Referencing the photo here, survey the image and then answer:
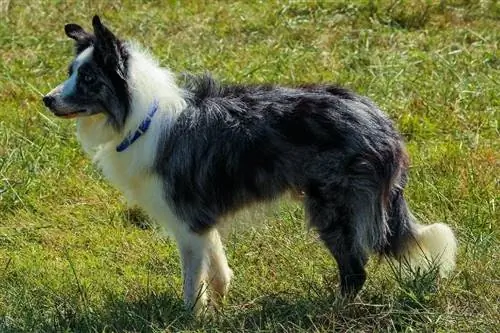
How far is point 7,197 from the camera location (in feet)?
21.9

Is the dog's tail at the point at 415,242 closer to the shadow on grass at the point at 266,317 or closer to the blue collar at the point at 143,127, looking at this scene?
the shadow on grass at the point at 266,317

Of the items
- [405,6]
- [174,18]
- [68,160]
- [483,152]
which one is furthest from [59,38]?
[483,152]

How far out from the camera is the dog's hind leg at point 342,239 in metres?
4.99

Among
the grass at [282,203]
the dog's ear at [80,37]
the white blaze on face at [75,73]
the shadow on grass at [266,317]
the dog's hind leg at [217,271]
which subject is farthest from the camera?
the dog's hind leg at [217,271]

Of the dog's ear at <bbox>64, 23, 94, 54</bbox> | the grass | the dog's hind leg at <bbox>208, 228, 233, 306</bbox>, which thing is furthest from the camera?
the dog's hind leg at <bbox>208, 228, 233, 306</bbox>

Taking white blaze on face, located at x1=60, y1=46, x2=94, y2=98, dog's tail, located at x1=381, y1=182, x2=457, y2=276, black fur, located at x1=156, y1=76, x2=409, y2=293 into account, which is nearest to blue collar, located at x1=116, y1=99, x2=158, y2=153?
black fur, located at x1=156, y1=76, x2=409, y2=293

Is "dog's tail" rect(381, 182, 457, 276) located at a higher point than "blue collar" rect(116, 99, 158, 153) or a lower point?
lower

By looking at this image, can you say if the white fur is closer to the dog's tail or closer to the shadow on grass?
the shadow on grass

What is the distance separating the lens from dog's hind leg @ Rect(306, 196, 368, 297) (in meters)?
4.99

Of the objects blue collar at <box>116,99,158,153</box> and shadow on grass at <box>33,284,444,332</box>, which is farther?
blue collar at <box>116,99,158,153</box>

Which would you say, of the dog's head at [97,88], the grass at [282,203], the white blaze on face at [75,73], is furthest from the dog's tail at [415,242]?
the white blaze on face at [75,73]

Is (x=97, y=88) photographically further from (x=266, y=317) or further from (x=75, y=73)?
(x=266, y=317)

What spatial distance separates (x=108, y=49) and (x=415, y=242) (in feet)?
6.25

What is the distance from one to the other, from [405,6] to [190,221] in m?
6.01
